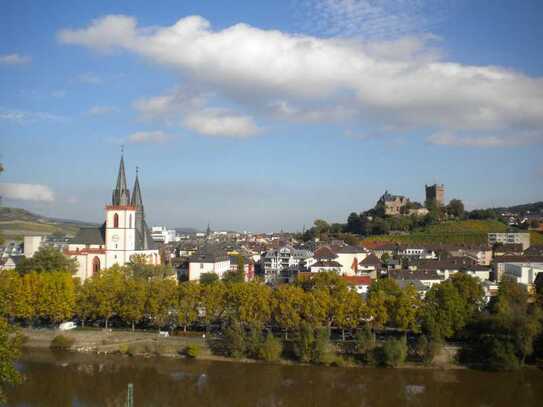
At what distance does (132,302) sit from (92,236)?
20.4 metres

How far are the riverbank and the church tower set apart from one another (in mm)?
16053

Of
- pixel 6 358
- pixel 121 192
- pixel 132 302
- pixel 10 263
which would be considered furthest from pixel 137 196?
pixel 6 358

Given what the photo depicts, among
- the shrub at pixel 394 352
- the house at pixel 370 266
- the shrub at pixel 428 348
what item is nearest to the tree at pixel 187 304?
the shrub at pixel 394 352

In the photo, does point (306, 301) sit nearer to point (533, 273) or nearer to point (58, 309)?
point (58, 309)

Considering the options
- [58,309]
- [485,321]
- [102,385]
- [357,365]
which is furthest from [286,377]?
[58,309]

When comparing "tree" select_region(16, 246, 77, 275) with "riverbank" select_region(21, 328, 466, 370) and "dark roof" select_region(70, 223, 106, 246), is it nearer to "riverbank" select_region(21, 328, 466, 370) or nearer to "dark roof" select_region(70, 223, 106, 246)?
"dark roof" select_region(70, 223, 106, 246)

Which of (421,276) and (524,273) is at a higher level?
(524,273)

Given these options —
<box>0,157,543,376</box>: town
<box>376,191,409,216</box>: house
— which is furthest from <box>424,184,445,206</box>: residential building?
<box>0,157,543,376</box>: town

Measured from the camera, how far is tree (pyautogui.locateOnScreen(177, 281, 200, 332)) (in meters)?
37.1

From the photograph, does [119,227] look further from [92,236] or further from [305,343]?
[305,343]

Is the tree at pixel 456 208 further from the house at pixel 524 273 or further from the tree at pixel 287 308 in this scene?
the tree at pixel 287 308

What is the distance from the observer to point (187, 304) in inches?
1463

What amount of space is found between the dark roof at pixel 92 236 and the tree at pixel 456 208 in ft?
238

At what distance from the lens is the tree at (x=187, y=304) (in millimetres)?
37062
